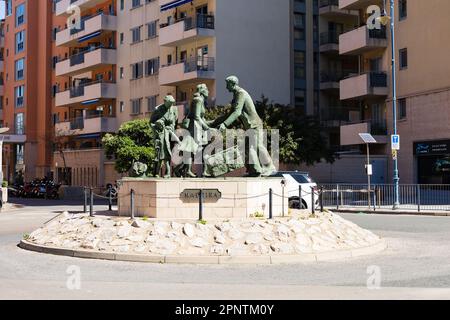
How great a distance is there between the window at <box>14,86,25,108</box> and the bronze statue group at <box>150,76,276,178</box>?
58.4 m

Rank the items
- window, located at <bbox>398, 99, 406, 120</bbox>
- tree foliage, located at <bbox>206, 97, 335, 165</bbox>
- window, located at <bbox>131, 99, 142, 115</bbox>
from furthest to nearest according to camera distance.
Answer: window, located at <bbox>131, 99, 142, 115</bbox> < window, located at <bbox>398, 99, 406, 120</bbox> < tree foliage, located at <bbox>206, 97, 335, 165</bbox>

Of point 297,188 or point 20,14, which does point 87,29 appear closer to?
point 20,14

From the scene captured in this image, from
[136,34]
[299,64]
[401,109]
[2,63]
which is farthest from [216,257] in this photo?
[2,63]

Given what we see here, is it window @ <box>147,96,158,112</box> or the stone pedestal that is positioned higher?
window @ <box>147,96,158,112</box>

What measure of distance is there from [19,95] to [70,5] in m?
15.3

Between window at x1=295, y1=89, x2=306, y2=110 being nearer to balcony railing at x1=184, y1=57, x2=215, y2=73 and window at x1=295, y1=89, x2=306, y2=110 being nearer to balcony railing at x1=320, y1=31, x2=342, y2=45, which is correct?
balcony railing at x1=320, y1=31, x2=342, y2=45

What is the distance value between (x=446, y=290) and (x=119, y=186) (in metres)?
10.1

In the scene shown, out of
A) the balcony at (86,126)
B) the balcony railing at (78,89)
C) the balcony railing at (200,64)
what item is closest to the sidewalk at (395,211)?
the balcony railing at (200,64)

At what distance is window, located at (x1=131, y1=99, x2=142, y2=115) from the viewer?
5403cm

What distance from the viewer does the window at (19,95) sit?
7284 centimetres

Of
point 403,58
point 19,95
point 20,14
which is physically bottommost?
point 403,58

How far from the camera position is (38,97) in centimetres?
7169

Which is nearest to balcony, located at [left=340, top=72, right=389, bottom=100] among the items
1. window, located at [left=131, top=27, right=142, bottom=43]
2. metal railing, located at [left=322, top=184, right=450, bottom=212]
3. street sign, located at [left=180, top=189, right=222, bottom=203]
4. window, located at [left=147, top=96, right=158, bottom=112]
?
metal railing, located at [left=322, top=184, right=450, bottom=212]

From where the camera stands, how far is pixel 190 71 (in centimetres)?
4634
